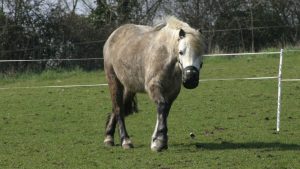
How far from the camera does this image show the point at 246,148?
8539mm

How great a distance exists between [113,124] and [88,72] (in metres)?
13.8

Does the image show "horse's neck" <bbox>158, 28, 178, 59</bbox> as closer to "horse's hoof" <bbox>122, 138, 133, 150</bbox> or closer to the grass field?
the grass field

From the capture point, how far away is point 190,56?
781cm

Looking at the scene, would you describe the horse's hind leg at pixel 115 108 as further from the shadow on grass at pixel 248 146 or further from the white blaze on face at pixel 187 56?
the white blaze on face at pixel 187 56

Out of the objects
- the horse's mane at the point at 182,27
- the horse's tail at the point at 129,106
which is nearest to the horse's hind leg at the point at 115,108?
the horse's tail at the point at 129,106

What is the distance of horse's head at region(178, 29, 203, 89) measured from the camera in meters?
7.71

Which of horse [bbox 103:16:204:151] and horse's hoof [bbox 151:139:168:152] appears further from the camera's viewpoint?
horse's hoof [bbox 151:139:168:152]

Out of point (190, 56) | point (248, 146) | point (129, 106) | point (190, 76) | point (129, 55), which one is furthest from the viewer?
point (129, 106)

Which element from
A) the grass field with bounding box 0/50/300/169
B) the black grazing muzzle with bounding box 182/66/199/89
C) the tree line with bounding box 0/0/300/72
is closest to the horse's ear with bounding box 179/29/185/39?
the black grazing muzzle with bounding box 182/66/199/89

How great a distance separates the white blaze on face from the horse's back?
97cm

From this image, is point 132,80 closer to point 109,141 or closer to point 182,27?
point 109,141

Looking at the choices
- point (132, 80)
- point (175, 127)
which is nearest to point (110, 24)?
point (175, 127)

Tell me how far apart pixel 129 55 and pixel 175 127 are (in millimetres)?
2493

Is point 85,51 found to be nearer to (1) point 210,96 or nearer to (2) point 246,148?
(1) point 210,96
